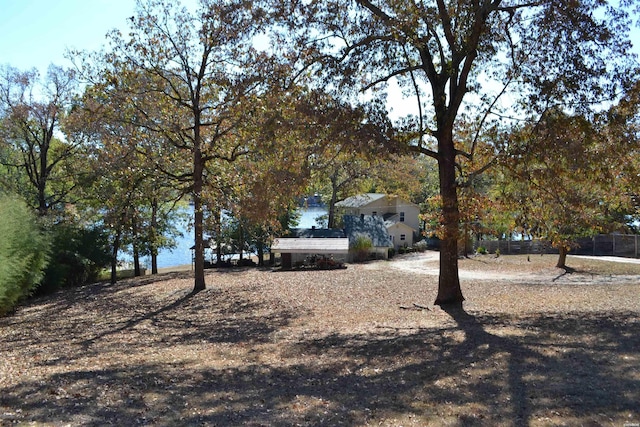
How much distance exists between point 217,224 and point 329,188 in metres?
24.8

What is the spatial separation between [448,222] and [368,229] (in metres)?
26.6

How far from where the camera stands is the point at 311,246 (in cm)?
2967

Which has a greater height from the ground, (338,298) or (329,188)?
(329,188)

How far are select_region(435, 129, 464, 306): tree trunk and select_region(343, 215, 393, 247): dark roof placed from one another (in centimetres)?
2287

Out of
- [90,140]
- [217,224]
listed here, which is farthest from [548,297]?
[90,140]

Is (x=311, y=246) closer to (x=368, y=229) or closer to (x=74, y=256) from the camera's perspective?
(x=368, y=229)

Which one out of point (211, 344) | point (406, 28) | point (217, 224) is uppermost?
point (406, 28)

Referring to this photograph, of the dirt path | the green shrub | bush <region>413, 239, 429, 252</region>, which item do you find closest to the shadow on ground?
the dirt path

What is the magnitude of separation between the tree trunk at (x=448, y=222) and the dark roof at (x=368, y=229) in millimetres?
22868

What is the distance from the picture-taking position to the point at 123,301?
696 inches

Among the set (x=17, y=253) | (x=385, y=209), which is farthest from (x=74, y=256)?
(x=385, y=209)

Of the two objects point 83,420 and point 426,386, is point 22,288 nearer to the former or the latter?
point 83,420

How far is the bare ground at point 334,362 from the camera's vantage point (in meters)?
5.19

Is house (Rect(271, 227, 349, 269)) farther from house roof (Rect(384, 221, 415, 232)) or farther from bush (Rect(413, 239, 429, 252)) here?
bush (Rect(413, 239, 429, 252))
